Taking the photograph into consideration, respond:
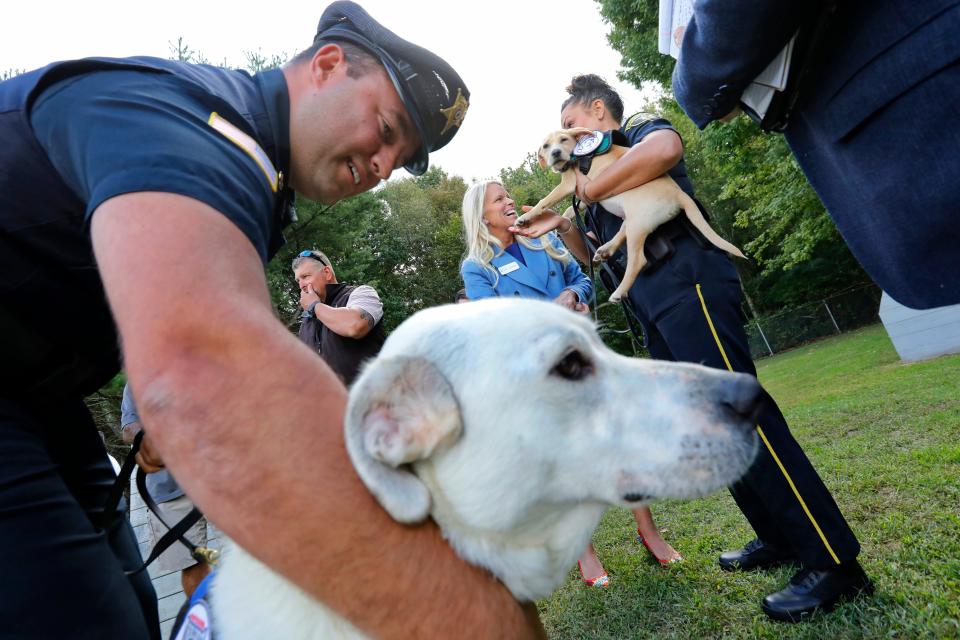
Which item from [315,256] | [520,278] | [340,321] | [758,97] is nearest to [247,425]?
[758,97]

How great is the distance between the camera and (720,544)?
3834mm

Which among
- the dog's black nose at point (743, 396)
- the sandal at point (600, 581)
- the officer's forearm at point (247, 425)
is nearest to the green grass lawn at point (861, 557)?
the sandal at point (600, 581)

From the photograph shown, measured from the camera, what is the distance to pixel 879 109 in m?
1.42

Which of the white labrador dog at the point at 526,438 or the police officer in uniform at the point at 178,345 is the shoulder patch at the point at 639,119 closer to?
the police officer in uniform at the point at 178,345

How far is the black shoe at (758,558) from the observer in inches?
125

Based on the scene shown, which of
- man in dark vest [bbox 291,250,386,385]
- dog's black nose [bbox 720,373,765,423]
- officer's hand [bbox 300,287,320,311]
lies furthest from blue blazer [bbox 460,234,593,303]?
dog's black nose [bbox 720,373,765,423]

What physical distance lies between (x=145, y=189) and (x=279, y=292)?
17557 mm

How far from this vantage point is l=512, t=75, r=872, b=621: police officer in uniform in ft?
8.45

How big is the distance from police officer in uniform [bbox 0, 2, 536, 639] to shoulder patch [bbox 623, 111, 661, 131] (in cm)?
233

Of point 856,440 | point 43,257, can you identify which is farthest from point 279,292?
point 43,257

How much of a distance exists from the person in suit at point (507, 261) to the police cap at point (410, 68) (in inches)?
82.3

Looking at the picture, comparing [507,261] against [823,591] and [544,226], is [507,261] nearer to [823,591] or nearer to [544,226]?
[544,226]

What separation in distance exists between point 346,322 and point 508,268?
1606 millimetres

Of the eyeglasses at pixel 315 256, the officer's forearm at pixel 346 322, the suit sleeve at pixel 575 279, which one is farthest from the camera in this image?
the eyeglasses at pixel 315 256
